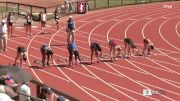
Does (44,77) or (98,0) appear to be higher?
(98,0)

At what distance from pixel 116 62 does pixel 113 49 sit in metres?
0.60

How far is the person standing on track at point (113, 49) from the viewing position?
22.7 m

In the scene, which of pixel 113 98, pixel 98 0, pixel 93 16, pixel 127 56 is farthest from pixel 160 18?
pixel 113 98

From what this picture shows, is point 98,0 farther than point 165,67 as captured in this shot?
Yes

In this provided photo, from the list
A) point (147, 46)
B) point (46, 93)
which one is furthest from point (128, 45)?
point (46, 93)

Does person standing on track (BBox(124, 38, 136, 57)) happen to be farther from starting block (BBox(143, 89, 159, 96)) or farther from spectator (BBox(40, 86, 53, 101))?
spectator (BBox(40, 86, 53, 101))

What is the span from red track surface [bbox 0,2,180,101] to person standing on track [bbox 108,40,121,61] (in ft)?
1.33

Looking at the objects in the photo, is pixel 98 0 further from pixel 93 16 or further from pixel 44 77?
pixel 44 77

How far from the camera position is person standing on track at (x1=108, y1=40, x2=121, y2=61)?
74.5 ft

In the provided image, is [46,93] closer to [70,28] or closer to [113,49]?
[113,49]

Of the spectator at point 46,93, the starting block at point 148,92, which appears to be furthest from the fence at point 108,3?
the spectator at point 46,93

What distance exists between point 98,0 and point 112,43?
23.9 m

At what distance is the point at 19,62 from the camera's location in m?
22.4

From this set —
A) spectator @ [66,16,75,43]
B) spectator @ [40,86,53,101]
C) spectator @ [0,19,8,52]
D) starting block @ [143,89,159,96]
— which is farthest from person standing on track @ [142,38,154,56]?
spectator @ [40,86,53,101]
